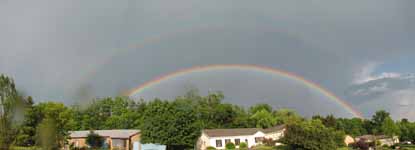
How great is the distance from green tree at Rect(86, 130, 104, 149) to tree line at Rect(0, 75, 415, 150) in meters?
6.04

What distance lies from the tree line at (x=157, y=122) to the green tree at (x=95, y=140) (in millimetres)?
6044

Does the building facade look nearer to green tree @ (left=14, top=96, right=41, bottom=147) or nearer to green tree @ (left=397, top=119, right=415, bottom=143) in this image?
green tree @ (left=14, top=96, right=41, bottom=147)

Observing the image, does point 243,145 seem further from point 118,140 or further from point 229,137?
point 118,140

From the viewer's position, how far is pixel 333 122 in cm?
8494

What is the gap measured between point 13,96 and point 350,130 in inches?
4281

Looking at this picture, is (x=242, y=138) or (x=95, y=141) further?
(x=242, y=138)

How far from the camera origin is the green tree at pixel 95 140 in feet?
199

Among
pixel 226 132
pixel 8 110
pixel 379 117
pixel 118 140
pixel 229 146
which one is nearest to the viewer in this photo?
pixel 8 110

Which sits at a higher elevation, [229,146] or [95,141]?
[95,141]

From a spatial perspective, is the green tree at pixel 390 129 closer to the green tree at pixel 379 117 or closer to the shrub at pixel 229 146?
the green tree at pixel 379 117

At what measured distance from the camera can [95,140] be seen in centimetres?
6119

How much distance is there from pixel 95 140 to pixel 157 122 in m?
14.6

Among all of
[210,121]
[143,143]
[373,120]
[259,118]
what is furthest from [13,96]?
[373,120]

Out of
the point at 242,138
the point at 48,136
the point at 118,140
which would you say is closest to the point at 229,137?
the point at 242,138
